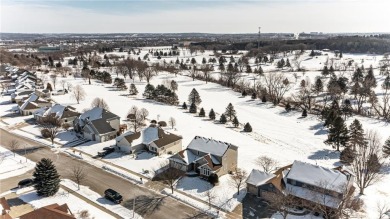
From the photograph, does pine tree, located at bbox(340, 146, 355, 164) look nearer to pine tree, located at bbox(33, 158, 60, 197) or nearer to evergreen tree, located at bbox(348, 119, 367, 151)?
evergreen tree, located at bbox(348, 119, 367, 151)

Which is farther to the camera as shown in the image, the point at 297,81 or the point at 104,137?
the point at 297,81

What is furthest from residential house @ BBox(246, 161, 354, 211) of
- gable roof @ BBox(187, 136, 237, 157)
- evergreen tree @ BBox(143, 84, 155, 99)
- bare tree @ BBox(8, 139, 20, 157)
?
evergreen tree @ BBox(143, 84, 155, 99)

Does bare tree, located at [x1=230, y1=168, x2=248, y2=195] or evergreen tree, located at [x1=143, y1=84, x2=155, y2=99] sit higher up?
evergreen tree, located at [x1=143, y1=84, x2=155, y2=99]

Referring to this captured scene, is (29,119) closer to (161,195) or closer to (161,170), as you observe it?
(161,170)

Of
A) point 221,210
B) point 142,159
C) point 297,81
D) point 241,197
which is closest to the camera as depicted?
point 221,210

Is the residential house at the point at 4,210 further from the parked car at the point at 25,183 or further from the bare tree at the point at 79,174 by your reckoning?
the bare tree at the point at 79,174

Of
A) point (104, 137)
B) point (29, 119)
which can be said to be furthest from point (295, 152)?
point (29, 119)

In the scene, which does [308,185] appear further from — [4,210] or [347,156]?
[4,210]
